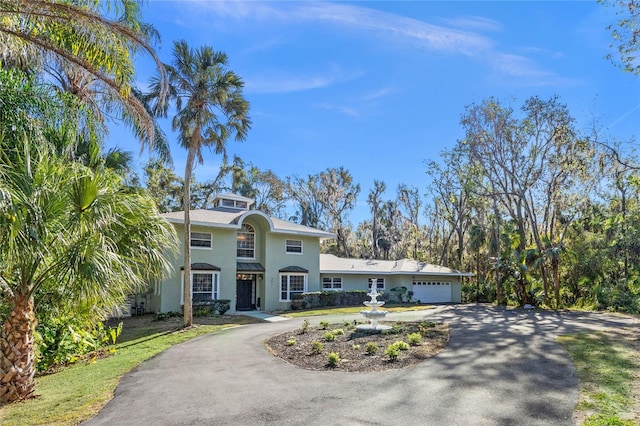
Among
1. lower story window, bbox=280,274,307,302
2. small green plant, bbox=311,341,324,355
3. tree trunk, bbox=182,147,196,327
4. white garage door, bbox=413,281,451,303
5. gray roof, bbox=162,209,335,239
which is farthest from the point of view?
white garage door, bbox=413,281,451,303

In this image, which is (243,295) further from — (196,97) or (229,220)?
(196,97)

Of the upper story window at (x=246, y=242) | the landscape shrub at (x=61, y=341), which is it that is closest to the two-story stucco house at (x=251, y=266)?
the upper story window at (x=246, y=242)

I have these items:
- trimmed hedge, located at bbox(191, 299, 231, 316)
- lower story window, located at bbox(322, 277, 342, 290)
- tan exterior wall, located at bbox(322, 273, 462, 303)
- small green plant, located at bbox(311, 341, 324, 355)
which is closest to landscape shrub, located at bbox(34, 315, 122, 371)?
small green plant, located at bbox(311, 341, 324, 355)

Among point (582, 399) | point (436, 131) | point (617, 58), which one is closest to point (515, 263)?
point (436, 131)

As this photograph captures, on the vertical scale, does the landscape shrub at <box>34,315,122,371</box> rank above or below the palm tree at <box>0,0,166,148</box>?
below

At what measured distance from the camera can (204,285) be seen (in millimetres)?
22609

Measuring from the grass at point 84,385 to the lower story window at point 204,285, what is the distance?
5962 mm

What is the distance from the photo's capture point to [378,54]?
53.8ft

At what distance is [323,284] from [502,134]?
15.2 m

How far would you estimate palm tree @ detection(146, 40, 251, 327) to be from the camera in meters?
17.7

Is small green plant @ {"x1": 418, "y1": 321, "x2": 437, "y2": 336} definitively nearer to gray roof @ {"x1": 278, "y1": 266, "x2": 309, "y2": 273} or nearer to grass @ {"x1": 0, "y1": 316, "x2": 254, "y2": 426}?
grass @ {"x1": 0, "y1": 316, "x2": 254, "y2": 426}

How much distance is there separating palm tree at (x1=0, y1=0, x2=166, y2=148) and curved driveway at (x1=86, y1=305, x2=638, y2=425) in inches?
225

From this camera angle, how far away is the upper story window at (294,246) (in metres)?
26.1

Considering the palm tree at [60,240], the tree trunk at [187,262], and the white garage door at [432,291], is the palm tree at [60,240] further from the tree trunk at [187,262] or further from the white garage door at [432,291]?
the white garage door at [432,291]
